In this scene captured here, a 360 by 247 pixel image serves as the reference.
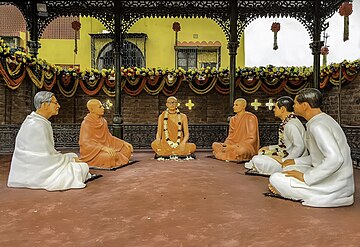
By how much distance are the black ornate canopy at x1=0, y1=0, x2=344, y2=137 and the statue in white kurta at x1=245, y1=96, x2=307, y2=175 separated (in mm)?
4059

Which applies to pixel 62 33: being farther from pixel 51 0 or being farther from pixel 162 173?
pixel 162 173

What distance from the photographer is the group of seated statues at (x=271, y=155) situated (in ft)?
12.3

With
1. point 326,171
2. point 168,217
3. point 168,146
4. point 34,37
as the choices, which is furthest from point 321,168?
point 34,37

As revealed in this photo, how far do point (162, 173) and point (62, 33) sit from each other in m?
14.4

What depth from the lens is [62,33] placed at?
18156mm

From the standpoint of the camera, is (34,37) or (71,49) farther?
(71,49)

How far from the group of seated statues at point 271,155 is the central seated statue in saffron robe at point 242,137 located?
0.07 ft

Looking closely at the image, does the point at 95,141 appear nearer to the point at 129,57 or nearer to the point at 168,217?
the point at 168,217

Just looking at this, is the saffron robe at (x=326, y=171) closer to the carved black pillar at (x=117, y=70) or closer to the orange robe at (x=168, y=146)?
the orange robe at (x=168, y=146)

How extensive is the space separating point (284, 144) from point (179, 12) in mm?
6186

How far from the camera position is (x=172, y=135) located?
794 centimetres

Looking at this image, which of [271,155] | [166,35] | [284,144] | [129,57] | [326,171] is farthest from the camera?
[166,35]

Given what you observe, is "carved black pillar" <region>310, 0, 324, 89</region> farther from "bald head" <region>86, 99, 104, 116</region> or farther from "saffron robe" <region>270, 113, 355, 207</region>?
"saffron robe" <region>270, 113, 355, 207</region>

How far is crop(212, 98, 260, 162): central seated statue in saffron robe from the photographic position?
7.47m
